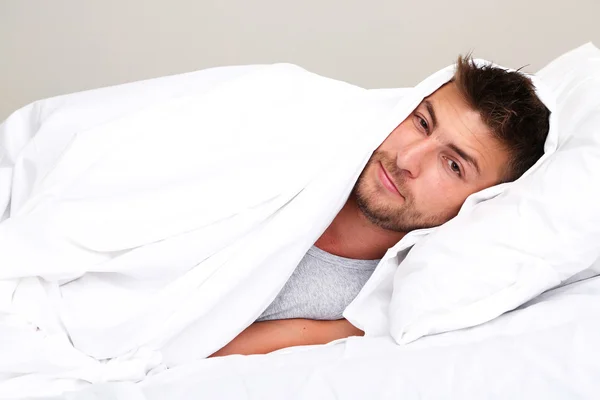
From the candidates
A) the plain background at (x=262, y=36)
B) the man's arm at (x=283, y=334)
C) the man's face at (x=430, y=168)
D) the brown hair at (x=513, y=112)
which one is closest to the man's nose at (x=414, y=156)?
the man's face at (x=430, y=168)

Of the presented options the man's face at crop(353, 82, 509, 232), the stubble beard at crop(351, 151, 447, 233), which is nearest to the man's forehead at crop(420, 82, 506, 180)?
the man's face at crop(353, 82, 509, 232)

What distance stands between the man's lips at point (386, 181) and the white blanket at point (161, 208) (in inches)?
2.2

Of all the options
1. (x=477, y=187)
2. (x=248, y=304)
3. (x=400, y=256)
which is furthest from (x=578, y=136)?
(x=248, y=304)

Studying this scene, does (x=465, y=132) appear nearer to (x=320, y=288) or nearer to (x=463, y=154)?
(x=463, y=154)

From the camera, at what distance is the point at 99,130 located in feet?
3.89

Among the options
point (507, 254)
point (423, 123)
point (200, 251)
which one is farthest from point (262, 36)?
point (507, 254)

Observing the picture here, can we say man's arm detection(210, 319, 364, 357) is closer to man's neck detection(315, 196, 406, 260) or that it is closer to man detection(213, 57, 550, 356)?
man detection(213, 57, 550, 356)

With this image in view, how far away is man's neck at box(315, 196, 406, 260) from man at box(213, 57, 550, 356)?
0.07ft

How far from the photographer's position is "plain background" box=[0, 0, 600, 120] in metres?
1.88

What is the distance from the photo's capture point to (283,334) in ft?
4.08

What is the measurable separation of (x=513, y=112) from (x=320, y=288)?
509 mm

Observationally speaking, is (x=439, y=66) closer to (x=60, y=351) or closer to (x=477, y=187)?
(x=477, y=187)

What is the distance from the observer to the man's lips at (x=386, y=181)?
132 centimetres

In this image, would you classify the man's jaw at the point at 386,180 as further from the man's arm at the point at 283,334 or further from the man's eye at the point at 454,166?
the man's arm at the point at 283,334
